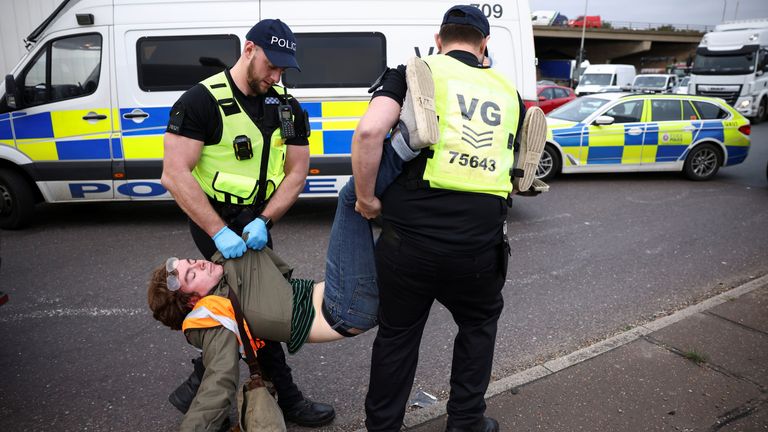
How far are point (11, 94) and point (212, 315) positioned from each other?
193 inches

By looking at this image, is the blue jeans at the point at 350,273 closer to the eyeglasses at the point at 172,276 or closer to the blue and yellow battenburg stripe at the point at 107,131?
the eyeglasses at the point at 172,276

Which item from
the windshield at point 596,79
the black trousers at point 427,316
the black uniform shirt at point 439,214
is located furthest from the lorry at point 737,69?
the black uniform shirt at point 439,214

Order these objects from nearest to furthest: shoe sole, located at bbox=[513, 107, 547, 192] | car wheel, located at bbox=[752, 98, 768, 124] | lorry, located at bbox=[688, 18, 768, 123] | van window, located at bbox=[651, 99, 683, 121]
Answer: shoe sole, located at bbox=[513, 107, 547, 192]
van window, located at bbox=[651, 99, 683, 121]
lorry, located at bbox=[688, 18, 768, 123]
car wheel, located at bbox=[752, 98, 768, 124]

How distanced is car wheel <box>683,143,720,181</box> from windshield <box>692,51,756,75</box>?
11.0m

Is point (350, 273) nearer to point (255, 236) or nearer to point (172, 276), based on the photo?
point (255, 236)

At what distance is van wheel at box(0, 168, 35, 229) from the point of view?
18.6 ft

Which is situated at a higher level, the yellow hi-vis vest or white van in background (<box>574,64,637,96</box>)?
white van in background (<box>574,64,637,96</box>)

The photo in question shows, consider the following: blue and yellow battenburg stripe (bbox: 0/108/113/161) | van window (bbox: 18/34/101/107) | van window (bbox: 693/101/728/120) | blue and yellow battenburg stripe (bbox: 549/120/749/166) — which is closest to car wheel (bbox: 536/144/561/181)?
blue and yellow battenburg stripe (bbox: 549/120/749/166)

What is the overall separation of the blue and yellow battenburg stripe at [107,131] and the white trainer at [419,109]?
12.3 feet

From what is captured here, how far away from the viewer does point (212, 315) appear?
191 cm

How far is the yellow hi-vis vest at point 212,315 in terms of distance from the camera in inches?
75.0

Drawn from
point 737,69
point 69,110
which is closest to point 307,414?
point 69,110

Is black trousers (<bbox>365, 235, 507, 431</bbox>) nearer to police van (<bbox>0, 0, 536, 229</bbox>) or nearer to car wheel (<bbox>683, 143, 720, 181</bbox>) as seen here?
police van (<bbox>0, 0, 536, 229</bbox>)

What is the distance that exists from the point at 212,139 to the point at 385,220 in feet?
2.79
